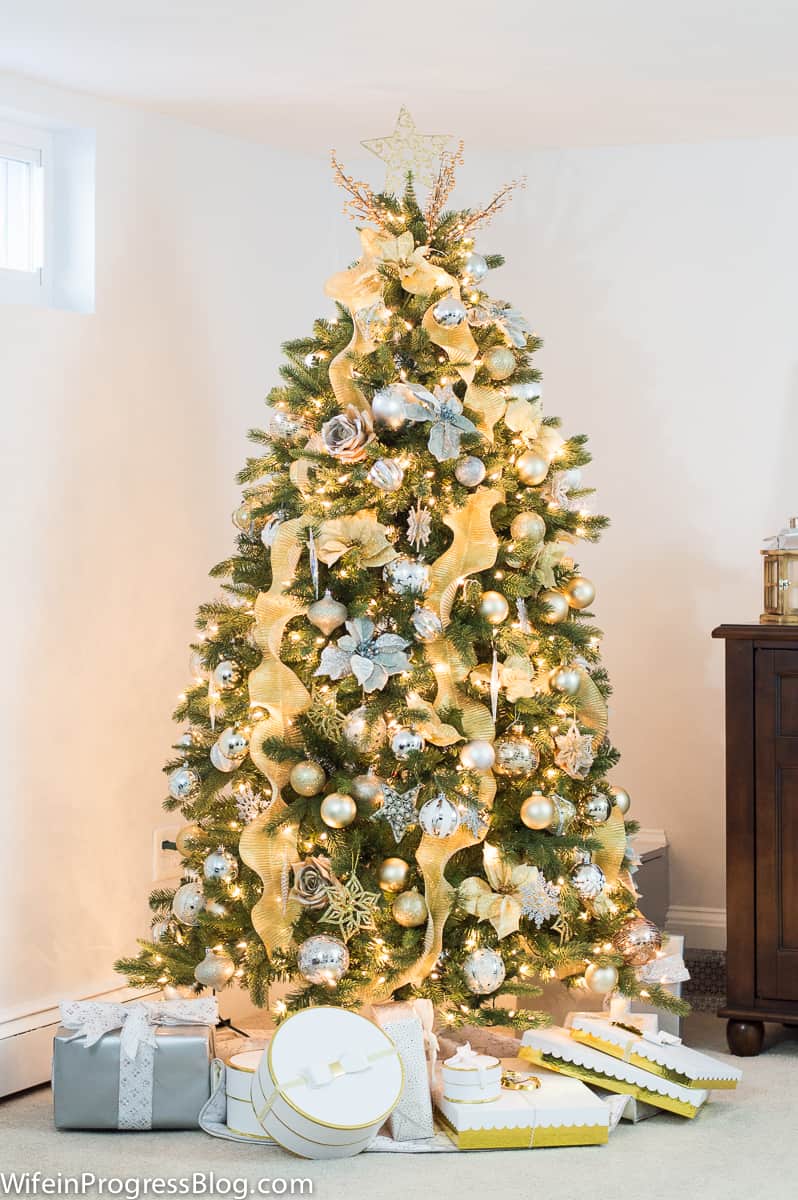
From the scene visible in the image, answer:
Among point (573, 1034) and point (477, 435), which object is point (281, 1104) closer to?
point (573, 1034)

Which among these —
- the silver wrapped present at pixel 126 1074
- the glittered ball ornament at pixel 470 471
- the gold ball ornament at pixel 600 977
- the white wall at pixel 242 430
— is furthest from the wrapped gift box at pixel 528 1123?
the glittered ball ornament at pixel 470 471

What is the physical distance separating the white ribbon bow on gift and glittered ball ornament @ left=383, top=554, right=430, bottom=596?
0.93 metres

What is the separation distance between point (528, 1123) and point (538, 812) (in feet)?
1.92

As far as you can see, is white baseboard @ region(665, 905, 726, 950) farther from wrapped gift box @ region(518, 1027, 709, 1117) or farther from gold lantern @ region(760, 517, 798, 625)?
wrapped gift box @ region(518, 1027, 709, 1117)

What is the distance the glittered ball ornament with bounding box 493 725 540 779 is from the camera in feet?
9.09

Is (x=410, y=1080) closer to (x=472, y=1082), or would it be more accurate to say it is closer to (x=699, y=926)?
(x=472, y=1082)

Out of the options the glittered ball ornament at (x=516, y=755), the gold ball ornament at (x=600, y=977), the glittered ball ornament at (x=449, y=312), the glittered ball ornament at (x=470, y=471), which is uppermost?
the glittered ball ornament at (x=449, y=312)

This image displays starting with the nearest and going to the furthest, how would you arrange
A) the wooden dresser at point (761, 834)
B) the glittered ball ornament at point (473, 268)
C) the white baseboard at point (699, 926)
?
the glittered ball ornament at point (473, 268) < the wooden dresser at point (761, 834) < the white baseboard at point (699, 926)

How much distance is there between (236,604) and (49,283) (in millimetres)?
980

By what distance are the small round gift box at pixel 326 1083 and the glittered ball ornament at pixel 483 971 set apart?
0.23 m

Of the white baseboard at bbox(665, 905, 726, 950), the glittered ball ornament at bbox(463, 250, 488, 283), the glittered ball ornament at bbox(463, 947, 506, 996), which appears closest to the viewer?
the glittered ball ornament at bbox(463, 947, 506, 996)

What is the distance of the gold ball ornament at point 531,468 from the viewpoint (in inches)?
113

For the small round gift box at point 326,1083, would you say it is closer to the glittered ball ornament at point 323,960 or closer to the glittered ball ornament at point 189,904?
the glittered ball ornament at point 323,960

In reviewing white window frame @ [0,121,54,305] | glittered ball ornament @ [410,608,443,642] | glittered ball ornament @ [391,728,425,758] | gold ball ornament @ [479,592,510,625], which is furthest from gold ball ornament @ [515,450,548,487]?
white window frame @ [0,121,54,305]
